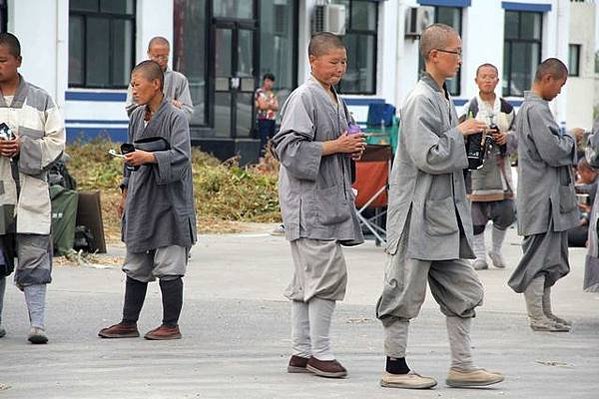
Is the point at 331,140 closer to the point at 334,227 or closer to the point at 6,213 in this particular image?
the point at 334,227

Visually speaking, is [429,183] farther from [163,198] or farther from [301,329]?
[163,198]

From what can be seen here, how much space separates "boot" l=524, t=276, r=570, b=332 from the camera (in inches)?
411

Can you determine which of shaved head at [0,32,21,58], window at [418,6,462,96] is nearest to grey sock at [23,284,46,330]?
shaved head at [0,32,21,58]

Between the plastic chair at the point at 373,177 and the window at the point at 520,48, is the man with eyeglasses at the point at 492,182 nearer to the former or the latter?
the plastic chair at the point at 373,177

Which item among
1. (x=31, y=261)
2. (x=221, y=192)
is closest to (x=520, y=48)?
(x=221, y=192)

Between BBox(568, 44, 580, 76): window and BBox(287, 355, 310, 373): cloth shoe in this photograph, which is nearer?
BBox(287, 355, 310, 373): cloth shoe

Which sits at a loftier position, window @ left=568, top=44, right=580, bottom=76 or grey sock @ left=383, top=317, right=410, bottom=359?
window @ left=568, top=44, right=580, bottom=76

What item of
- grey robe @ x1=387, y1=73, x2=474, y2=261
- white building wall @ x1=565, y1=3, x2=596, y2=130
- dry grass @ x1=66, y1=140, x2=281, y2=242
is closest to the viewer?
grey robe @ x1=387, y1=73, x2=474, y2=261

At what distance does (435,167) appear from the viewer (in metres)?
7.92

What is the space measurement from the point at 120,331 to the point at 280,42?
21.8m

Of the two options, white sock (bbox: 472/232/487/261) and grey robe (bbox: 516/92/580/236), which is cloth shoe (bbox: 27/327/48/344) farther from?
white sock (bbox: 472/232/487/261)

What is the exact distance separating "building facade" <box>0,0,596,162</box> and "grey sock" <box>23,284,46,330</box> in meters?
16.4

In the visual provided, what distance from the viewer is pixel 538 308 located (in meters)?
10.5

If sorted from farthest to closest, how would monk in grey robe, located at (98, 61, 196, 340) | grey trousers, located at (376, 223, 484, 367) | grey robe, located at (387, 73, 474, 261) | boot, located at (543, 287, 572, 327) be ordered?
boot, located at (543, 287, 572, 327) → monk in grey robe, located at (98, 61, 196, 340) → grey trousers, located at (376, 223, 484, 367) → grey robe, located at (387, 73, 474, 261)
